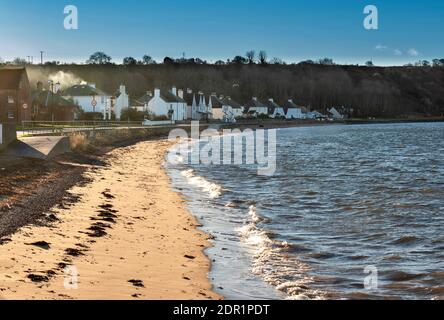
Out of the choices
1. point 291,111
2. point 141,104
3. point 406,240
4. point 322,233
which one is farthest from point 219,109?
point 406,240

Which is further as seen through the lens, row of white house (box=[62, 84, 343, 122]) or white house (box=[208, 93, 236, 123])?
white house (box=[208, 93, 236, 123])

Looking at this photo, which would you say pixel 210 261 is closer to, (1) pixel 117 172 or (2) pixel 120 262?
(2) pixel 120 262

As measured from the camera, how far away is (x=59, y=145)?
Answer: 37781 millimetres

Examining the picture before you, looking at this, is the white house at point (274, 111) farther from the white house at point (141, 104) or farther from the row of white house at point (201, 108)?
the white house at point (141, 104)

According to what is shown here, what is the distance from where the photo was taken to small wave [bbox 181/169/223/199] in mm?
27325

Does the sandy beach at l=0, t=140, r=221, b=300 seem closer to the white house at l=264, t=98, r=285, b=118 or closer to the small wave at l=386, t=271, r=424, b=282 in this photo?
the small wave at l=386, t=271, r=424, b=282

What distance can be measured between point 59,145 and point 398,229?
2428 cm

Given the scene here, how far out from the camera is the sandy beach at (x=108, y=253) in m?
11.0

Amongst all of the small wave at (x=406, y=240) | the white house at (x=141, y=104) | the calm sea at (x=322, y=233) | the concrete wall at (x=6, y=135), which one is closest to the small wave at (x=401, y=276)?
the calm sea at (x=322, y=233)

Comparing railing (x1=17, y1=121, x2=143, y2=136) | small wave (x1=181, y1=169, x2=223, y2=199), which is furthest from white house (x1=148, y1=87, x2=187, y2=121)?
small wave (x1=181, y1=169, x2=223, y2=199)

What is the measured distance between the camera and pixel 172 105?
374 feet

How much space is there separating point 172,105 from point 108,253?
3971 inches

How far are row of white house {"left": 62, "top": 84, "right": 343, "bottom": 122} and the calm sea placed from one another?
1735 inches

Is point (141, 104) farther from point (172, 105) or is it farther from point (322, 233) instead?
point (322, 233)
